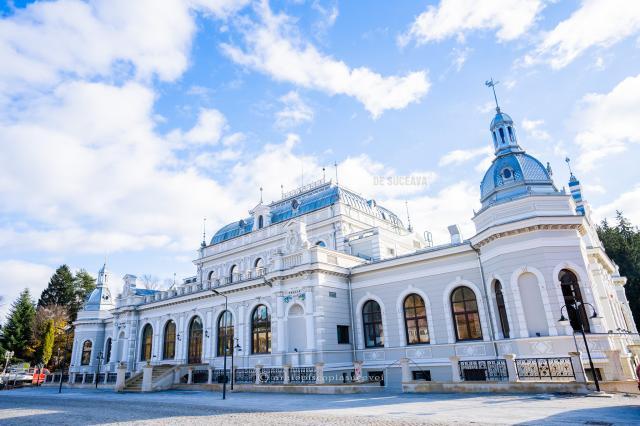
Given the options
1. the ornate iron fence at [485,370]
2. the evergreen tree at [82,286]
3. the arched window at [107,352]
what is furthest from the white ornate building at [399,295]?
the evergreen tree at [82,286]

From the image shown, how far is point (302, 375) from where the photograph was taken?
21438mm

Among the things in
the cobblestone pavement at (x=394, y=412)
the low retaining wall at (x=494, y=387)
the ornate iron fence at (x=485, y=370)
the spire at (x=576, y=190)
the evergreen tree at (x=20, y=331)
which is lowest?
the cobblestone pavement at (x=394, y=412)

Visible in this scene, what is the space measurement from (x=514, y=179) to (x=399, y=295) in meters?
9.06

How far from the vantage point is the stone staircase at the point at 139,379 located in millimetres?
27391

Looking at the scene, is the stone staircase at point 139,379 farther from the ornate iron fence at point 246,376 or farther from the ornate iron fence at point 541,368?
the ornate iron fence at point 541,368

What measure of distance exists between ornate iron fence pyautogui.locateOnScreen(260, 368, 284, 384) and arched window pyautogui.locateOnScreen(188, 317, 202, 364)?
1017 centimetres

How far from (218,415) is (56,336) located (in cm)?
5446

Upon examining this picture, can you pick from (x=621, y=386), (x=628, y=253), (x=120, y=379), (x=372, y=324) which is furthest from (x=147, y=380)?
(x=628, y=253)

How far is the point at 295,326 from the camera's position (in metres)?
24.8

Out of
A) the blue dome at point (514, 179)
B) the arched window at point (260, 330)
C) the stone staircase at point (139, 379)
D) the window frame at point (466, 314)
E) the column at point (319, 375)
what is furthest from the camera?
the stone staircase at point (139, 379)

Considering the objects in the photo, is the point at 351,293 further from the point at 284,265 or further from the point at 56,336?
the point at 56,336

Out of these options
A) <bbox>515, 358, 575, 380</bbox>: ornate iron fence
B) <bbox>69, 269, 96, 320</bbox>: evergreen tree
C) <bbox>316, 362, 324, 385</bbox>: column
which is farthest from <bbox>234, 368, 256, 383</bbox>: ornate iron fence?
<bbox>69, 269, 96, 320</bbox>: evergreen tree

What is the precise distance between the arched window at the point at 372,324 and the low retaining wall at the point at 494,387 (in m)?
7.14

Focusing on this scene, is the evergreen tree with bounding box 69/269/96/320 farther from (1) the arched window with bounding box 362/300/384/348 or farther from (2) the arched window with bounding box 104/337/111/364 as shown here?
(1) the arched window with bounding box 362/300/384/348
